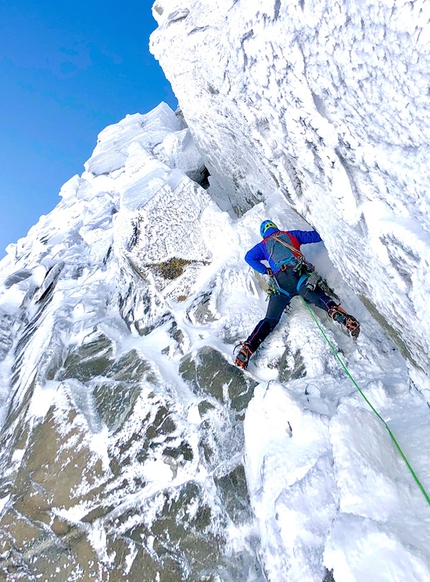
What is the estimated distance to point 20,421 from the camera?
6062 mm

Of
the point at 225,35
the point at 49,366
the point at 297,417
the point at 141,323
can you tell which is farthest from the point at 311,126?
the point at 49,366

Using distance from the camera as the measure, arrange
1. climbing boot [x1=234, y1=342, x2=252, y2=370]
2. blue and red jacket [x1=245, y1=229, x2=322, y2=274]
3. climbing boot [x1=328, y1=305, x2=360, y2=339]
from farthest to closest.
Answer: blue and red jacket [x1=245, y1=229, x2=322, y2=274]
climbing boot [x1=234, y1=342, x2=252, y2=370]
climbing boot [x1=328, y1=305, x2=360, y2=339]

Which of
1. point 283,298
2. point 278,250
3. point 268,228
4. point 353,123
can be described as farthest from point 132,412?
point 353,123

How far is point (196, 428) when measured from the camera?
5.09 metres

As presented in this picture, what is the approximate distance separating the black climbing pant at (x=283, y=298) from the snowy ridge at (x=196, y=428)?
0.95 feet

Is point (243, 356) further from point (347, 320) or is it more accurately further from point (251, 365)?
point (347, 320)

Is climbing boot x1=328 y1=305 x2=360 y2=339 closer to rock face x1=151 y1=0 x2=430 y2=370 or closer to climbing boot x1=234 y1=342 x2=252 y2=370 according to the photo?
rock face x1=151 y1=0 x2=430 y2=370

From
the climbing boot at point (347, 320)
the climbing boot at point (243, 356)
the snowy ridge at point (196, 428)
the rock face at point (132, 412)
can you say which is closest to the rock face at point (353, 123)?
the climbing boot at point (347, 320)

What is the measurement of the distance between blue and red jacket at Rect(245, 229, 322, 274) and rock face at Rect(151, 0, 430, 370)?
3.43 feet

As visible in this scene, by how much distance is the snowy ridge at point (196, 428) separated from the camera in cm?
303

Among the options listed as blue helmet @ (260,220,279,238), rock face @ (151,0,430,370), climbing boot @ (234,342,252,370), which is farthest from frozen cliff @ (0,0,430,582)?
blue helmet @ (260,220,279,238)

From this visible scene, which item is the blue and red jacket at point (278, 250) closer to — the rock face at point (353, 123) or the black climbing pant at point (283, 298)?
the black climbing pant at point (283, 298)

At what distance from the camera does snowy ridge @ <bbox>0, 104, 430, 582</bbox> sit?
3.03 meters

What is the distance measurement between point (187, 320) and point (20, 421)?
318cm
